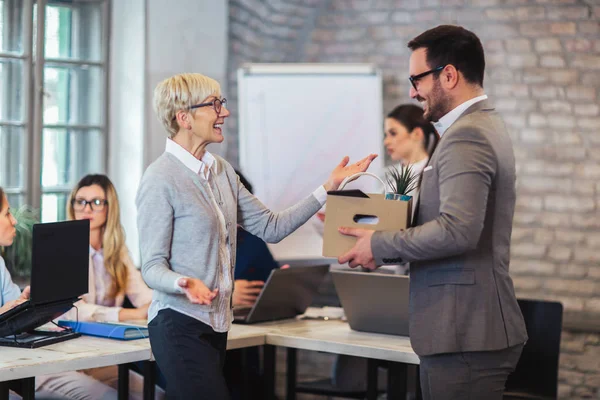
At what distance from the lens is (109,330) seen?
2.97 meters

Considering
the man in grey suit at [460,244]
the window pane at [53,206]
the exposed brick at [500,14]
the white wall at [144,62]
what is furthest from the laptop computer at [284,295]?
the exposed brick at [500,14]

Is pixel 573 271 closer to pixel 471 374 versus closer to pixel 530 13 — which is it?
pixel 530 13

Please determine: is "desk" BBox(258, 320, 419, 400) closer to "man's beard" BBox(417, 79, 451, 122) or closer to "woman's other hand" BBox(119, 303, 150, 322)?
"woman's other hand" BBox(119, 303, 150, 322)

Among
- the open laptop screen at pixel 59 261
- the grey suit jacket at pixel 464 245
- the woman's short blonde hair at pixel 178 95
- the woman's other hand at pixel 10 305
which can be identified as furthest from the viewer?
the woman's other hand at pixel 10 305

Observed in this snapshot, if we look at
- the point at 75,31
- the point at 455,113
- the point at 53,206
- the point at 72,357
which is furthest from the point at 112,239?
the point at 455,113

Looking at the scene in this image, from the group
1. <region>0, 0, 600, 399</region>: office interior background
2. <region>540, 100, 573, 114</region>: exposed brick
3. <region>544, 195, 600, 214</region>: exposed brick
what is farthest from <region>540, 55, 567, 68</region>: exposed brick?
<region>544, 195, 600, 214</region>: exposed brick

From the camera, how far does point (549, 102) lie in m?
4.89

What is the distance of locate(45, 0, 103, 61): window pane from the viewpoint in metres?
4.69

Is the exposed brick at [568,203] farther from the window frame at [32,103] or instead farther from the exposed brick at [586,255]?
the window frame at [32,103]

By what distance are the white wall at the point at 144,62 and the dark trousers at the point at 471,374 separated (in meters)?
2.91

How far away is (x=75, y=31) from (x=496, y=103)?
2526 mm

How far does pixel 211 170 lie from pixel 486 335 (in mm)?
953

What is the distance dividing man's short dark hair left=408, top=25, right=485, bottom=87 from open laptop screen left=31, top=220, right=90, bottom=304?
130 centimetres

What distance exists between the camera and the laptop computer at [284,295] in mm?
3312
